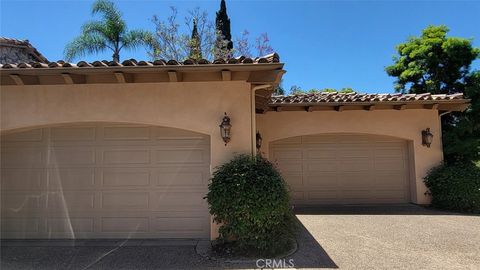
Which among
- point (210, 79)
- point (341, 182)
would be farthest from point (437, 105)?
point (210, 79)

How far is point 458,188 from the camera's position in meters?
9.33

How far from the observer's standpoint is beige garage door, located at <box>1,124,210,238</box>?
6996mm

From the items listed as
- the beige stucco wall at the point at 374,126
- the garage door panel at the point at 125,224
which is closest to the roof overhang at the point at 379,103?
the beige stucco wall at the point at 374,126

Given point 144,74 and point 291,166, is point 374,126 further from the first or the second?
point 144,74

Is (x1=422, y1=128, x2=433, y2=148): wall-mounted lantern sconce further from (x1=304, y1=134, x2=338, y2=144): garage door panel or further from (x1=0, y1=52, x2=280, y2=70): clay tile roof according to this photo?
(x1=0, y1=52, x2=280, y2=70): clay tile roof

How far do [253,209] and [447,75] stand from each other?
1053 cm

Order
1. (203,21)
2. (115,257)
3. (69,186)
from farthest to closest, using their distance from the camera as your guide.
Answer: (203,21) → (69,186) → (115,257)

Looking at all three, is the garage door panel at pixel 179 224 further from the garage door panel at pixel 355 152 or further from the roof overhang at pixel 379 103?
the garage door panel at pixel 355 152

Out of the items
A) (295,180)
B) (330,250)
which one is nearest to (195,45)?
(295,180)

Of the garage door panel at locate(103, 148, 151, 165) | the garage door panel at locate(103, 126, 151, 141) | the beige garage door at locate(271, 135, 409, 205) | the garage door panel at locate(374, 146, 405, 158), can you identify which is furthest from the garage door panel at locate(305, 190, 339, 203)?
the garage door panel at locate(103, 126, 151, 141)

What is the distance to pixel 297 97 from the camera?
10.6 meters

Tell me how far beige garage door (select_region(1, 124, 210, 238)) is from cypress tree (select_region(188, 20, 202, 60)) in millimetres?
13174

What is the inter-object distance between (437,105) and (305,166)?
14.2ft

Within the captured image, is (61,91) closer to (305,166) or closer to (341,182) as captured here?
(305,166)
